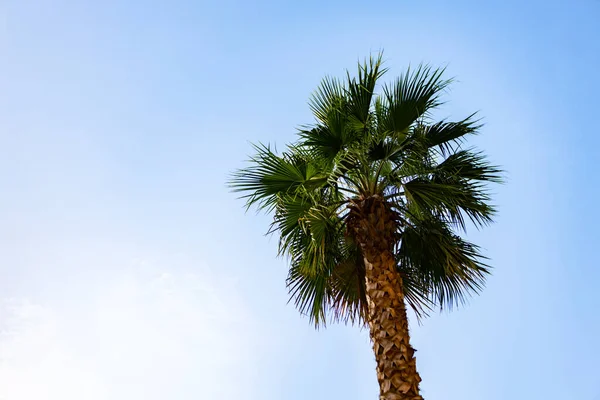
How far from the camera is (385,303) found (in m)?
5.92

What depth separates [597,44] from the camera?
12.9 m

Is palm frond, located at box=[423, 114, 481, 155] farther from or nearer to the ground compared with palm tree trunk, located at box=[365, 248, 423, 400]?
farther from the ground

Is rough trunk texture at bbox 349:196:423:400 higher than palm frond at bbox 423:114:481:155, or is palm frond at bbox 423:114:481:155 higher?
palm frond at bbox 423:114:481:155

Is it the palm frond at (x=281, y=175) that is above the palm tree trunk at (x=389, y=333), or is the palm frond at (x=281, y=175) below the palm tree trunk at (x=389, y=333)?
above

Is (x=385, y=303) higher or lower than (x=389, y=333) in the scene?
higher

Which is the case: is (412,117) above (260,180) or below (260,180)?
above

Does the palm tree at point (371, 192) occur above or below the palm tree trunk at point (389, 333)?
above

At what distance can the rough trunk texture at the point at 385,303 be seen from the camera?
17.6 ft

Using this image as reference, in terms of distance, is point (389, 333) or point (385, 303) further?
point (385, 303)

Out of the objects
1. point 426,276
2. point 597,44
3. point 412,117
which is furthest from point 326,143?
point 597,44

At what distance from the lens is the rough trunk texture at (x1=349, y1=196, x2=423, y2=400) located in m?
5.36

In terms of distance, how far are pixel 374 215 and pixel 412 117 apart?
5.05 feet

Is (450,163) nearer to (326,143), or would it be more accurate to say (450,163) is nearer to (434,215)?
(434,215)

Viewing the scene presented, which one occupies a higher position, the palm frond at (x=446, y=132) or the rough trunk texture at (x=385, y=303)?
the palm frond at (x=446, y=132)
